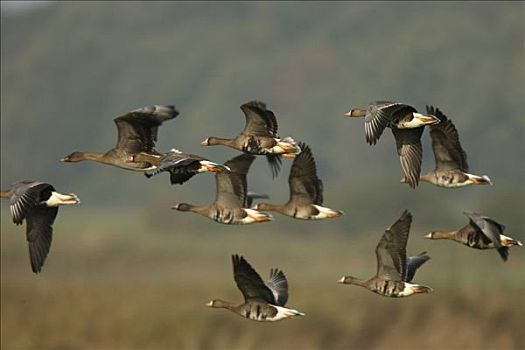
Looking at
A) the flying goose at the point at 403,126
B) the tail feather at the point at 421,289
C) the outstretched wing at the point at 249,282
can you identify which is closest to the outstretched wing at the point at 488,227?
the flying goose at the point at 403,126

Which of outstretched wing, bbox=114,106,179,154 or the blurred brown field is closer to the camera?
outstretched wing, bbox=114,106,179,154

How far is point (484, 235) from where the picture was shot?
17484mm

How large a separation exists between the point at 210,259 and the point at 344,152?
287ft

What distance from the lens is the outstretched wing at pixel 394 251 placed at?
16422 millimetres

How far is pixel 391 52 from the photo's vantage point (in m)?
157

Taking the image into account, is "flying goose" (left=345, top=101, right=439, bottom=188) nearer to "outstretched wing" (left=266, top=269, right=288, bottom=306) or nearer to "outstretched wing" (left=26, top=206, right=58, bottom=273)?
"outstretched wing" (left=266, top=269, right=288, bottom=306)

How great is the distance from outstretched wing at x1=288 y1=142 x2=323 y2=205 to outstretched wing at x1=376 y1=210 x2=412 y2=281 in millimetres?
2866

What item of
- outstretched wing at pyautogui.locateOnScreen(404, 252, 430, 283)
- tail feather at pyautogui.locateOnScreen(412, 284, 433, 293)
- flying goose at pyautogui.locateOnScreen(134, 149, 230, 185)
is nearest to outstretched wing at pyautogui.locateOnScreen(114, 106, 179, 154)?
flying goose at pyautogui.locateOnScreen(134, 149, 230, 185)

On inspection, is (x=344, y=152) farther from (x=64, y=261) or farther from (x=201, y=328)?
(x=201, y=328)

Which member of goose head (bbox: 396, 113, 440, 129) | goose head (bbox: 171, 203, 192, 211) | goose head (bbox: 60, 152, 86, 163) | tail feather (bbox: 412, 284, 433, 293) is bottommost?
tail feather (bbox: 412, 284, 433, 293)

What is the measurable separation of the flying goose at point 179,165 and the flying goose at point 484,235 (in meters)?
3.21

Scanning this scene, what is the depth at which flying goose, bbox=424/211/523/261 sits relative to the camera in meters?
16.7


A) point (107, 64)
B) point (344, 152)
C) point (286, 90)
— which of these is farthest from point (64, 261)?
point (107, 64)

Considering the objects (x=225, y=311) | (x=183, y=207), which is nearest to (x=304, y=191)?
(x=183, y=207)
